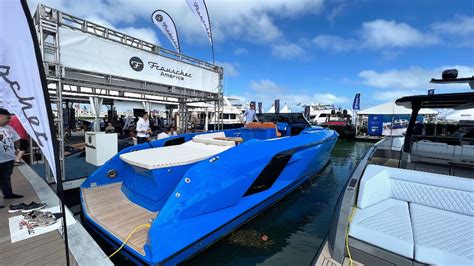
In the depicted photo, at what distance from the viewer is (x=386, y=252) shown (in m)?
1.50

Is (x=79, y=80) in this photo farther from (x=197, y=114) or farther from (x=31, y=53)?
(x=197, y=114)

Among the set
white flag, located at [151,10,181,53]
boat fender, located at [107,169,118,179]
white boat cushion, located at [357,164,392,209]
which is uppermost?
white flag, located at [151,10,181,53]

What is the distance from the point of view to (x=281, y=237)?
3.18m

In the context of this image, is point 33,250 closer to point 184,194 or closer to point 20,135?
point 184,194

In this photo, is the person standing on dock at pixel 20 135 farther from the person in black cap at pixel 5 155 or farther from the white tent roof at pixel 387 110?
the white tent roof at pixel 387 110

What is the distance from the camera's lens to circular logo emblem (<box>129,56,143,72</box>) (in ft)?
18.2

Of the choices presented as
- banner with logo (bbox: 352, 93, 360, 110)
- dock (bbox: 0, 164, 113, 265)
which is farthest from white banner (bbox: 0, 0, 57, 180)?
banner with logo (bbox: 352, 93, 360, 110)

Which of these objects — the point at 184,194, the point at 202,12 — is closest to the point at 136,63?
the point at 202,12

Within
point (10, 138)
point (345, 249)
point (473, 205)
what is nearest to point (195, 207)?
point (345, 249)

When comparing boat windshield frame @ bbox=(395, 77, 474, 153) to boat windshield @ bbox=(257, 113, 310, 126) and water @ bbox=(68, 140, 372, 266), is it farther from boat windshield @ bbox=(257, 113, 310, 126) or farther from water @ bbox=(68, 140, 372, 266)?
boat windshield @ bbox=(257, 113, 310, 126)

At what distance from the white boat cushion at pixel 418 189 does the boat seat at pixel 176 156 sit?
194 cm

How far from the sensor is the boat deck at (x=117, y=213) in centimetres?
234

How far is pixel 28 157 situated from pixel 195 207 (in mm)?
6301

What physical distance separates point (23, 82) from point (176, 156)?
5.83 ft
